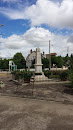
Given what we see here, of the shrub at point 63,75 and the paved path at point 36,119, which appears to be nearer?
the paved path at point 36,119

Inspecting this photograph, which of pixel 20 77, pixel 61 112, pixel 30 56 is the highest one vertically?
pixel 30 56

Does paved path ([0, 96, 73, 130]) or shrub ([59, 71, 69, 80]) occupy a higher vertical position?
shrub ([59, 71, 69, 80])

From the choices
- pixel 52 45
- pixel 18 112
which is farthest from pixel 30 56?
pixel 18 112

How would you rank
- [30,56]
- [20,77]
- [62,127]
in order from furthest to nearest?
[30,56], [20,77], [62,127]

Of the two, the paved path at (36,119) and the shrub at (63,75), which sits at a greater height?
the shrub at (63,75)

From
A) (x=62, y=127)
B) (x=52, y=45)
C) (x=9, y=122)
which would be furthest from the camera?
(x=52, y=45)

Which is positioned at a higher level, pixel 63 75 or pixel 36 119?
pixel 63 75

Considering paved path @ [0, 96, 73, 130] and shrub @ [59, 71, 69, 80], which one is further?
shrub @ [59, 71, 69, 80]

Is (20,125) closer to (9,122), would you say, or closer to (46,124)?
(9,122)

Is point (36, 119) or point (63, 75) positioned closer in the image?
point (36, 119)

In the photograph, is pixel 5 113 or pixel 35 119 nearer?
pixel 35 119

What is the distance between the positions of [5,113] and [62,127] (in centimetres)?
262

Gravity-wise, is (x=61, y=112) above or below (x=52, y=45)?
below

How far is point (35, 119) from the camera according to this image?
4520 mm
